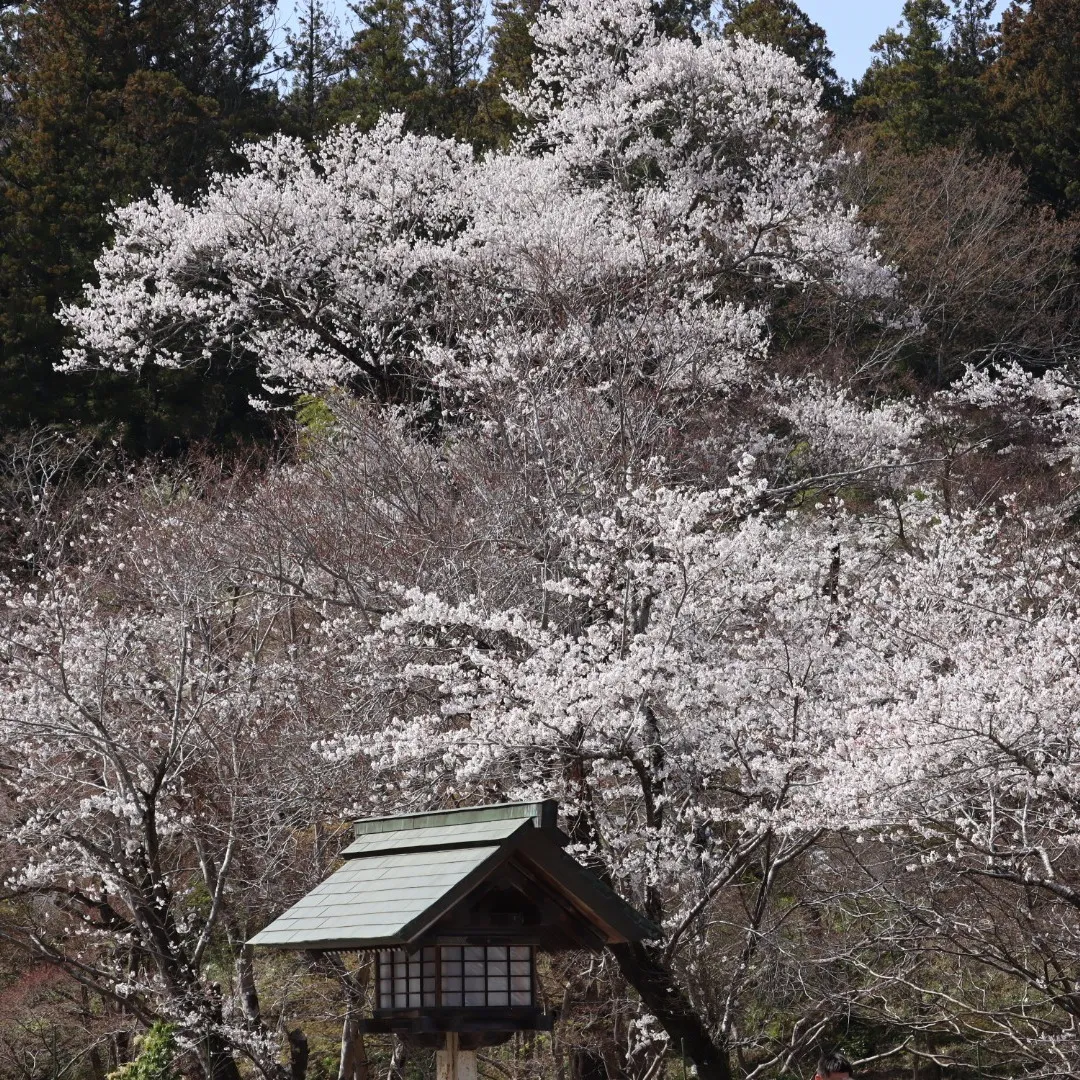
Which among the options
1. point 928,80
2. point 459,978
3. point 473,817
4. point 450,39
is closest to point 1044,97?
point 928,80

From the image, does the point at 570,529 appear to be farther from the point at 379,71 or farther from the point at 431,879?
the point at 379,71

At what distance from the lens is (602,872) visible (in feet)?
24.9

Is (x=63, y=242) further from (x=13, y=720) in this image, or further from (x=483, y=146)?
(x=13, y=720)

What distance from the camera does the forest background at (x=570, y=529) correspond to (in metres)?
7.39

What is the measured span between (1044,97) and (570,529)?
50.8 ft

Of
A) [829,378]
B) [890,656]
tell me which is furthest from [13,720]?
[829,378]

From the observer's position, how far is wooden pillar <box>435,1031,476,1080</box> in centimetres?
460

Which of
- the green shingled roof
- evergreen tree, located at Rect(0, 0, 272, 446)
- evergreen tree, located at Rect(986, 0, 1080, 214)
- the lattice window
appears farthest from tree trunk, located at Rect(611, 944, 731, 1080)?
evergreen tree, located at Rect(986, 0, 1080, 214)

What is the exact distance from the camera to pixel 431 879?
4.41m

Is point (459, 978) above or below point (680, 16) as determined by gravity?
below

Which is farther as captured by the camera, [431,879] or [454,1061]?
[454,1061]

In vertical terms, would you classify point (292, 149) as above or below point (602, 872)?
above

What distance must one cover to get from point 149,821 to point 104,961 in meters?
4.56

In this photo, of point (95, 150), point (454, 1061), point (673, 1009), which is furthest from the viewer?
point (95, 150)
